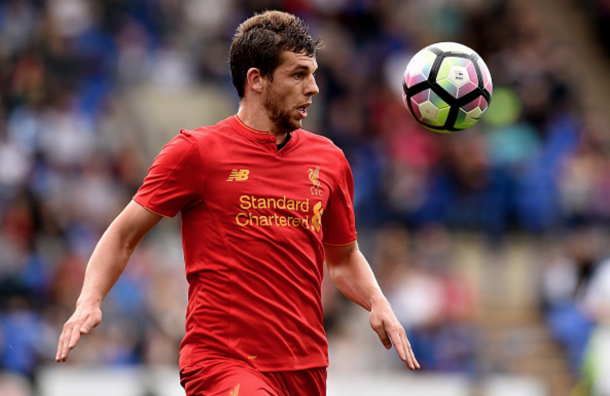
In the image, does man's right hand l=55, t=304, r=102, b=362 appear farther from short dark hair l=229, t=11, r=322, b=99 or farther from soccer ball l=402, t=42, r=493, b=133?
soccer ball l=402, t=42, r=493, b=133

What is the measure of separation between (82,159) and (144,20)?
346cm

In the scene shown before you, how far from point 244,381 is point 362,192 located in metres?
9.07

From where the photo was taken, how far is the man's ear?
17.1ft

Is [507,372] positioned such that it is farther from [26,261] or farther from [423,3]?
[423,3]

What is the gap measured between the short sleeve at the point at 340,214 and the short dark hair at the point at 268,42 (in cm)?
74

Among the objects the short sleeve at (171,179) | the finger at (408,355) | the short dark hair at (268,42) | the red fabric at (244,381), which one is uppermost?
the short dark hair at (268,42)

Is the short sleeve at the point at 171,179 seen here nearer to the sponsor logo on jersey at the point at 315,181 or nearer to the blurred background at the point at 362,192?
the sponsor logo on jersey at the point at 315,181

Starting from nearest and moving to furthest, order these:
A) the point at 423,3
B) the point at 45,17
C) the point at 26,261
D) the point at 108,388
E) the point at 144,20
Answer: the point at 108,388 → the point at 26,261 → the point at 45,17 → the point at 144,20 → the point at 423,3

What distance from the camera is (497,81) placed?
15.6 meters

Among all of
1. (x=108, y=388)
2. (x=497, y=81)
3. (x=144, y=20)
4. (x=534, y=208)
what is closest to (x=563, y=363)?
(x=534, y=208)

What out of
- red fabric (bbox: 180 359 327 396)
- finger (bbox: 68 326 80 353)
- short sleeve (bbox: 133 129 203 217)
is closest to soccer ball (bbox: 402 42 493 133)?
short sleeve (bbox: 133 129 203 217)

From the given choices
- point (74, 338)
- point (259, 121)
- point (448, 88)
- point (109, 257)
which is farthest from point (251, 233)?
point (448, 88)

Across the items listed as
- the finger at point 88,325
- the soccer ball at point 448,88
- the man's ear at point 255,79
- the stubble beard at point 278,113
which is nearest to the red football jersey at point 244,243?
the stubble beard at point 278,113

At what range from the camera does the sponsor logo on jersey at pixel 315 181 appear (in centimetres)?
531
